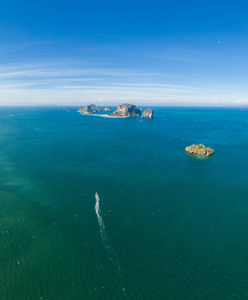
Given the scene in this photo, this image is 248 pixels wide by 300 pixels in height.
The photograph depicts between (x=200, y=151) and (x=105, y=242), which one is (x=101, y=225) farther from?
(x=200, y=151)

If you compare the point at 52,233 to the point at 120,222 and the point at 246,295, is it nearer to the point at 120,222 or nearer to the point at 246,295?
the point at 120,222

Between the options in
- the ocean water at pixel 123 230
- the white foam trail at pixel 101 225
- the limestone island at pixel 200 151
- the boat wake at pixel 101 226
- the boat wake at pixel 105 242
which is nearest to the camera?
the ocean water at pixel 123 230

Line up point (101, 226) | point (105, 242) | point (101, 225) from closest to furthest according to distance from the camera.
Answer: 1. point (105, 242)
2. point (101, 226)
3. point (101, 225)

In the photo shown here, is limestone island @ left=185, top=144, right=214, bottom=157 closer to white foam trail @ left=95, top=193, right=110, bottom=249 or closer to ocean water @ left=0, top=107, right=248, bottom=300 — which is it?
ocean water @ left=0, top=107, right=248, bottom=300

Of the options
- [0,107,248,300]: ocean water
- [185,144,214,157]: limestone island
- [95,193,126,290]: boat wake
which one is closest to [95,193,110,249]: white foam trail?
[95,193,126,290]: boat wake

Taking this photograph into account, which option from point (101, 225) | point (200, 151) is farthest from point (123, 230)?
point (200, 151)

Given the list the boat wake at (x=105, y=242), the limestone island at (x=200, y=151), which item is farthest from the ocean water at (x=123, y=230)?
the limestone island at (x=200, y=151)

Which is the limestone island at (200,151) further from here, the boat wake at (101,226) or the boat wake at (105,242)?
the boat wake at (105,242)

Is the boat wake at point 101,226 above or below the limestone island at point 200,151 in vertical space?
below
